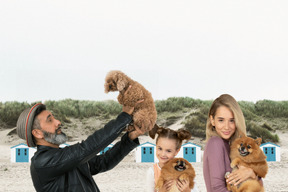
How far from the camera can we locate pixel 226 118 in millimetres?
2836

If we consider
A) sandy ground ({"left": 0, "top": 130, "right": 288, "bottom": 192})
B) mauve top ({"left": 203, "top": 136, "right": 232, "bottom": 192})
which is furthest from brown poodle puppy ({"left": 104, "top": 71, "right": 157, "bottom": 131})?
sandy ground ({"left": 0, "top": 130, "right": 288, "bottom": 192})

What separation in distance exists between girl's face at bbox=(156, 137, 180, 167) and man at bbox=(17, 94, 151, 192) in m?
0.34

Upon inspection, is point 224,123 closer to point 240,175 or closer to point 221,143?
point 221,143

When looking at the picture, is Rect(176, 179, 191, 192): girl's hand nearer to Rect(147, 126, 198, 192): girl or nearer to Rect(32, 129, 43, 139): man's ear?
Rect(147, 126, 198, 192): girl

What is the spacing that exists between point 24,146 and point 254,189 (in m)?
11.3

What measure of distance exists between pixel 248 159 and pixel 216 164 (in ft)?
1.32

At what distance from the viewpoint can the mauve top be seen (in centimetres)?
258

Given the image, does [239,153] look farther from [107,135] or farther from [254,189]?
[107,135]

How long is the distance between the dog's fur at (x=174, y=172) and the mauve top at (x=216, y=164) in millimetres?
408

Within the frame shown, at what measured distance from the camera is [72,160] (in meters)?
2.54

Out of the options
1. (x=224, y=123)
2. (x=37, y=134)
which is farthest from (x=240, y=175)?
(x=37, y=134)

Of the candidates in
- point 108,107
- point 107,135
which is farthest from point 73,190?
point 108,107

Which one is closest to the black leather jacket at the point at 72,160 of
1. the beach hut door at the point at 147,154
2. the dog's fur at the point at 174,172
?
the dog's fur at the point at 174,172

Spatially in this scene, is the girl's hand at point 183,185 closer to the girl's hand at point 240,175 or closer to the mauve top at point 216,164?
the mauve top at point 216,164
